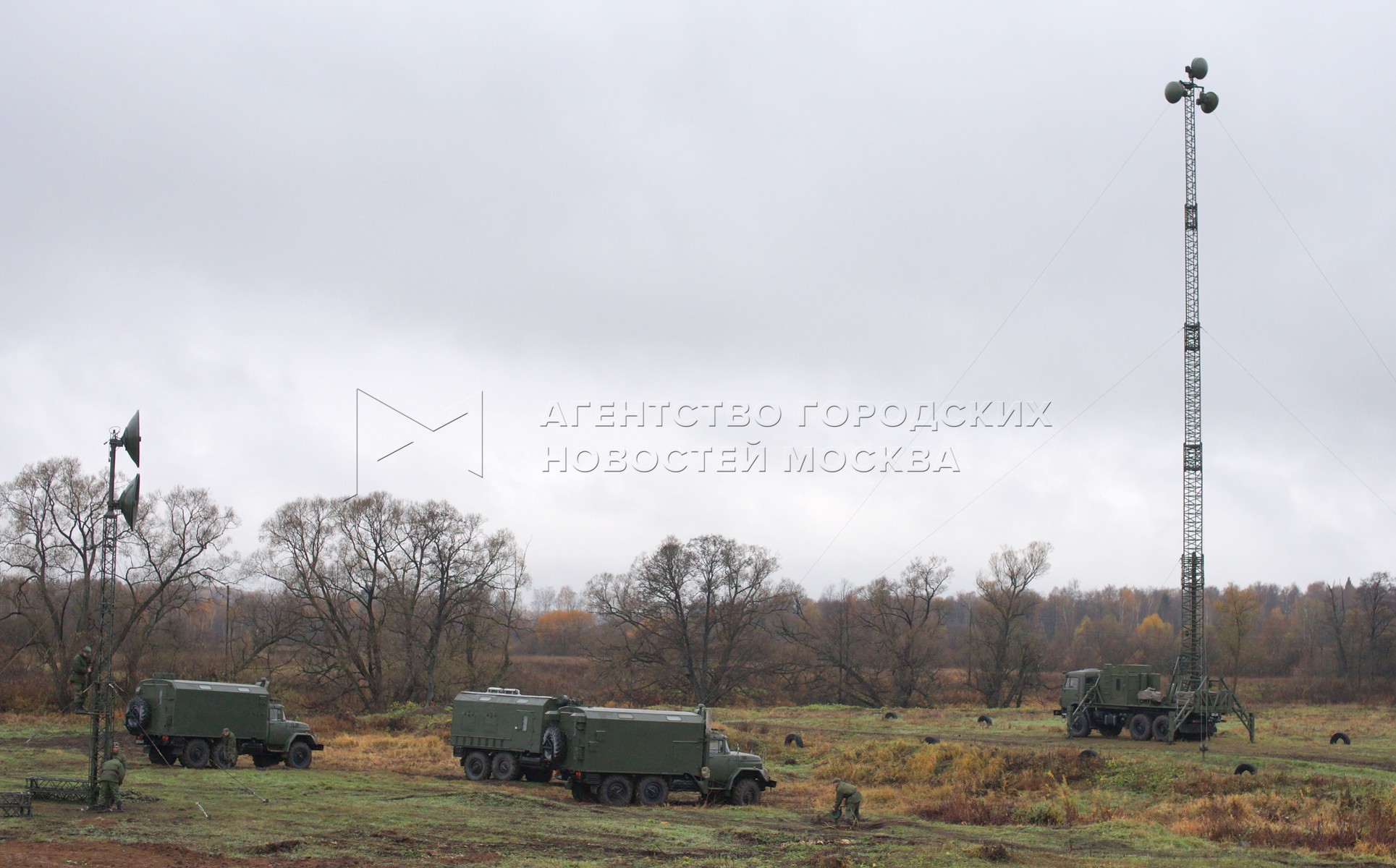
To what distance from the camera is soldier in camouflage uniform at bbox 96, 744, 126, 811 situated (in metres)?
20.9

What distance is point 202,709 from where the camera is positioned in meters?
32.3

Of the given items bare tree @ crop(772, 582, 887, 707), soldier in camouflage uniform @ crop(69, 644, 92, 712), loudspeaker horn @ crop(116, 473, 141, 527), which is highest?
loudspeaker horn @ crop(116, 473, 141, 527)

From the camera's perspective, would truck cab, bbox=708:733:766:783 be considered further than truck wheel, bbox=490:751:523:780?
No

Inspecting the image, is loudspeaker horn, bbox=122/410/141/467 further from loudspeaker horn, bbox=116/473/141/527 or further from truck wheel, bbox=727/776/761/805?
truck wheel, bbox=727/776/761/805

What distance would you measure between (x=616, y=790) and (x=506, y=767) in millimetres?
5173

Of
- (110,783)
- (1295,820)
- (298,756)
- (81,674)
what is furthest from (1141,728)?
(81,674)

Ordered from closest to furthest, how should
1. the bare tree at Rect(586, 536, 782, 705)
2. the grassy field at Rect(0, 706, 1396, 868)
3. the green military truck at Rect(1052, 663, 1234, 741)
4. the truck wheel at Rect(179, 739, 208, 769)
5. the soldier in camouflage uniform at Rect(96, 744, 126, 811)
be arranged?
the grassy field at Rect(0, 706, 1396, 868) → the soldier in camouflage uniform at Rect(96, 744, 126, 811) → the truck wheel at Rect(179, 739, 208, 769) → the green military truck at Rect(1052, 663, 1234, 741) → the bare tree at Rect(586, 536, 782, 705)

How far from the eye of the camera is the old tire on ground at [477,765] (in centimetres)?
3216

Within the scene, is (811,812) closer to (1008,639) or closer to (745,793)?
(745,793)

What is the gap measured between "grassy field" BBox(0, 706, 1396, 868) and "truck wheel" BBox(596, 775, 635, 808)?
110cm

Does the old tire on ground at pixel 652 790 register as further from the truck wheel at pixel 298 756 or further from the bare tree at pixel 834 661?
the bare tree at pixel 834 661

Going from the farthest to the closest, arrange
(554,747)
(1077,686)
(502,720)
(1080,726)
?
(1077,686) → (1080,726) → (502,720) → (554,747)

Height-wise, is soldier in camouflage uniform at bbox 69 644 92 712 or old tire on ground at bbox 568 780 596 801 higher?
soldier in camouflage uniform at bbox 69 644 92 712

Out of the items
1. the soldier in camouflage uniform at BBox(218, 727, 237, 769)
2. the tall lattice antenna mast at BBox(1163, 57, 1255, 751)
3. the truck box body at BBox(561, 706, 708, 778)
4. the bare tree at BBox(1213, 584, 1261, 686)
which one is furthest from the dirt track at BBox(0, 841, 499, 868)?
the bare tree at BBox(1213, 584, 1261, 686)
